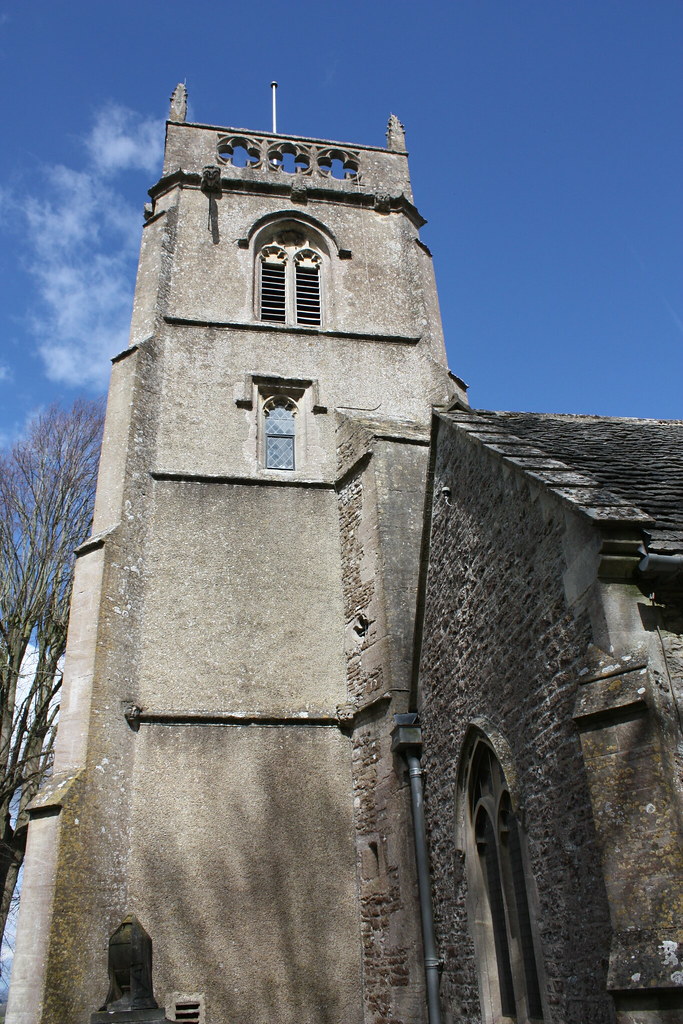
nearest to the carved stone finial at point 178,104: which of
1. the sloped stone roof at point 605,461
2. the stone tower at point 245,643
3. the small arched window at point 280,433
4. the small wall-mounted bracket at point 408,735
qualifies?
the stone tower at point 245,643

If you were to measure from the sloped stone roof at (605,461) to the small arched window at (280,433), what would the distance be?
166 inches

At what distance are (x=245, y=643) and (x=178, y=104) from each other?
12.1 metres

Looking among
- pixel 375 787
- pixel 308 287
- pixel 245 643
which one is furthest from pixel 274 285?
pixel 375 787

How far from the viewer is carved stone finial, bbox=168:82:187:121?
55.3ft

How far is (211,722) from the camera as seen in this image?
988 cm

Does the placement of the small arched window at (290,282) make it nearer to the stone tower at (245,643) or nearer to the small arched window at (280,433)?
the stone tower at (245,643)

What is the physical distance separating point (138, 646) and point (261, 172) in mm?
10232

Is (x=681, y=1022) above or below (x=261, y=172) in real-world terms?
below

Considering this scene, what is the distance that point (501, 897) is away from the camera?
6.21 meters

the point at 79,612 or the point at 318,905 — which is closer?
the point at 318,905

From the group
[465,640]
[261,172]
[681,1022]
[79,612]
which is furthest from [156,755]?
[261,172]

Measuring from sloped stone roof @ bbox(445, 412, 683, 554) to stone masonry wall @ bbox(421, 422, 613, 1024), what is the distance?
0.19 m

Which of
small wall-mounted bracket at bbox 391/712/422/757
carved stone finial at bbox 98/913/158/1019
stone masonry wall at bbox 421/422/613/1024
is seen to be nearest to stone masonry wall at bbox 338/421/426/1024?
small wall-mounted bracket at bbox 391/712/422/757

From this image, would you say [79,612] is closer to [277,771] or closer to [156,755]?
[156,755]
